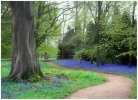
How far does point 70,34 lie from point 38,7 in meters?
15.8

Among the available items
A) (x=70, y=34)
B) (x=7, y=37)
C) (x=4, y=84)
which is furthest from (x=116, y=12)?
(x=4, y=84)

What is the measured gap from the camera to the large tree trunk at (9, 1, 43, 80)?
1418 centimetres

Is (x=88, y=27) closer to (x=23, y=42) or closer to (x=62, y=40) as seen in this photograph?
(x=62, y=40)

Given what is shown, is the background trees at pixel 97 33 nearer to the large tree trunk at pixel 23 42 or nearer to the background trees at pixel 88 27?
the background trees at pixel 88 27

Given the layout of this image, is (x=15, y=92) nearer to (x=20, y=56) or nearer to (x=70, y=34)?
(x=20, y=56)

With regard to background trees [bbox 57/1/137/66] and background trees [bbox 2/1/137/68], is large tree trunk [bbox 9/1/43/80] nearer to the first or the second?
background trees [bbox 2/1/137/68]

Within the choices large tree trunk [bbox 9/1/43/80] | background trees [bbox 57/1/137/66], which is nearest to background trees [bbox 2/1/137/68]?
background trees [bbox 57/1/137/66]

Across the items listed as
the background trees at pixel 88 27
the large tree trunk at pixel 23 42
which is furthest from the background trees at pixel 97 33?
the large tree trunk at pixel 23 42

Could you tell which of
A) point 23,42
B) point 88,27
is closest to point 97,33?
point 88,27

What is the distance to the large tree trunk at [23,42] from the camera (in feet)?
46.5

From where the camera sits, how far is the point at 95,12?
1246 inches

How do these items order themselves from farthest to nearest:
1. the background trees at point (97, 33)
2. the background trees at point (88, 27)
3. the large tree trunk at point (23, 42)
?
1. the background trees at point (97, 33)
2. the background trees at point (88, 27)
3. the large tree trunk at point (23, 42)

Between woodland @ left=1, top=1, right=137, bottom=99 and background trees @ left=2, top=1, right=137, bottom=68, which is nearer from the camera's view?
woodland @ left=1, top=1, right=137, bottom=99

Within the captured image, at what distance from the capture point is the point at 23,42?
565 inches
